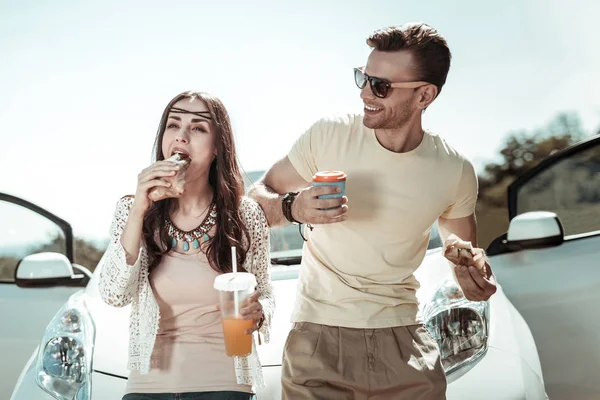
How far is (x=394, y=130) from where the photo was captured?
2402 millimetres

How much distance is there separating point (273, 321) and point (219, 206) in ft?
2.27

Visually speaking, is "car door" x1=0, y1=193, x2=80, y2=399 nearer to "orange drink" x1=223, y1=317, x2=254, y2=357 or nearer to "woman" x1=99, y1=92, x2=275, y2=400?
Result: "woman" x1=99, y1=92, x2=275, y2=400

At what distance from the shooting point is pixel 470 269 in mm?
2295

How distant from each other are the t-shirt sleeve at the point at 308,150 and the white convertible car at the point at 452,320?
0.79 meters

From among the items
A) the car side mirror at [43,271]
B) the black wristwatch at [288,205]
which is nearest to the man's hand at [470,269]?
the black wristwatch at [288,205]

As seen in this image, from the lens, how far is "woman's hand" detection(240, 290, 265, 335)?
7.12 ft

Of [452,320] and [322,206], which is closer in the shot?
[322,206]

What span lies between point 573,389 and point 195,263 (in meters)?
3.18

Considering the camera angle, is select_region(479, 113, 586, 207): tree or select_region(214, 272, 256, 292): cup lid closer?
select_region(214, 272, 256, 292): cup lid

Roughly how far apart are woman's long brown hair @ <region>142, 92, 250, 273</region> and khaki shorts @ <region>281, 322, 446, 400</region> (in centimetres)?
32

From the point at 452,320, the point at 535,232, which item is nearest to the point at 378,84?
the point at 452,320

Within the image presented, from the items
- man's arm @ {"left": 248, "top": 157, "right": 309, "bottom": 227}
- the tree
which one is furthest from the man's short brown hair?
the tree

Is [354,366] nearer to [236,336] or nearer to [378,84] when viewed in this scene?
[236,336]

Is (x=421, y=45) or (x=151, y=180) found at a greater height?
(x=421, y=45)
